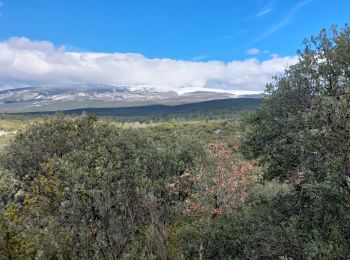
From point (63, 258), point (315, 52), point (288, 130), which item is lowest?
point (63, 258)

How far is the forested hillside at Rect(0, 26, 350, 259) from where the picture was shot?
13.4 m

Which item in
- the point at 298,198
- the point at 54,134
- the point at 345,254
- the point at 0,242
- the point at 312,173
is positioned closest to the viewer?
the point at 0,242

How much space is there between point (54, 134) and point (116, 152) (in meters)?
8.60

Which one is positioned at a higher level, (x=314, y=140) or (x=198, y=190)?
(x=314, y=140)

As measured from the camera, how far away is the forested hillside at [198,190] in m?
13.4

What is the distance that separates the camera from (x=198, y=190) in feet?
93.9

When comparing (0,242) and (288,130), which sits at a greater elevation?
(288,130)

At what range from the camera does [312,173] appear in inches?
581

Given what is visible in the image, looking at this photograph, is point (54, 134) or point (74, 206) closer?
point (74, 206)

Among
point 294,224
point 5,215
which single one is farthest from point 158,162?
point 5,215

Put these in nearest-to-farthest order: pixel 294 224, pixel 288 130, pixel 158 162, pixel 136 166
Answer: pixel 294 224, pixel 288 130, pixel 136 166, pixel 158 162

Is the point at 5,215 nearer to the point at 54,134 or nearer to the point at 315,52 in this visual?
the point at 315,52

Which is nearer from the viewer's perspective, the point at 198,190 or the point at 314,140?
the point at 314,140

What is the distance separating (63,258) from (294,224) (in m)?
9.72
